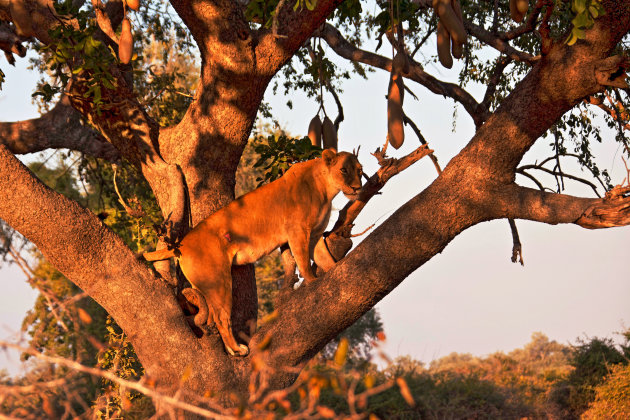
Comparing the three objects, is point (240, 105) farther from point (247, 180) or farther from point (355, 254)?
point (247, 180)

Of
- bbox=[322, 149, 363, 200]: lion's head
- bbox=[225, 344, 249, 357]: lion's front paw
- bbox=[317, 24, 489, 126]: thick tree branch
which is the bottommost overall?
bbox=[225, 344, 249, 357]: lion's front paw

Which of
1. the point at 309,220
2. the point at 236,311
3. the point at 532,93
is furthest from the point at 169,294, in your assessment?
the point at 532,93

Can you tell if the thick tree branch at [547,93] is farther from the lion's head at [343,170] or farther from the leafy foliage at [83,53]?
the leafy foliage at [83,53]

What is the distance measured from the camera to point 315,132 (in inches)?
251

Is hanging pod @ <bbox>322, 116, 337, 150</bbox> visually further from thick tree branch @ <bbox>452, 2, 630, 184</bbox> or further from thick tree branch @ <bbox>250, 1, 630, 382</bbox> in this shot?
thick tree branch @ <bbox>452, 2, 630, 184</bbox>

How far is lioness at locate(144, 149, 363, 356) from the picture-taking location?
17.8ft

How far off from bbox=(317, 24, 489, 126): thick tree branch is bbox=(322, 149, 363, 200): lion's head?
62.6 inches

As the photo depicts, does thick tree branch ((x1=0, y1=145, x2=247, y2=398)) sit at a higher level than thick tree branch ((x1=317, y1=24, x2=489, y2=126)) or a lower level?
lower

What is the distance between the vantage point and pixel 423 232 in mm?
5316

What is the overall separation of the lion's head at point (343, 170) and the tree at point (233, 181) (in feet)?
0.59

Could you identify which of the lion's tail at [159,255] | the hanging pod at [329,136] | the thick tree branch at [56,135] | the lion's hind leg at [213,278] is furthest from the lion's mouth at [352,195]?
the thick tree branch at [56,135]

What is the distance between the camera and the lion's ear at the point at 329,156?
220 inches

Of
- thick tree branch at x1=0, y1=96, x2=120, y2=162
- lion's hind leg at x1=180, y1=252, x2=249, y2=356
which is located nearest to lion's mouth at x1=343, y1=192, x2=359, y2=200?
lion's hind leg at x1=180, y1=252, x2=249, y2=356

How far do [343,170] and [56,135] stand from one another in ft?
12.2
